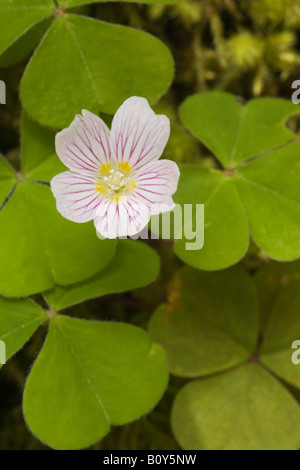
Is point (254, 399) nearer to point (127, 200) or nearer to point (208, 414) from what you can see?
point (208, 414)

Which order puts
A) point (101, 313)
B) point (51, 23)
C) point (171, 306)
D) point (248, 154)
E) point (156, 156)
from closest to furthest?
1. point (156, 156)
2. point (51, 23)
3. point (248, 154)
4. point (171, 306)
5. point (101, 313)

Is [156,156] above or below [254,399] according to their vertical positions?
above

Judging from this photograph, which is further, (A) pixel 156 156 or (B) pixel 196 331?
(B) pixel 196 331

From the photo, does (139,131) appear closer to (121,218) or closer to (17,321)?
(121,218)

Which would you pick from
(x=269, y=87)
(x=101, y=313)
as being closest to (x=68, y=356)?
(x=101, y=313)

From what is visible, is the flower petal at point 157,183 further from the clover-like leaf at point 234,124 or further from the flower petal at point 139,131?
the clover-like leaf at point 234,124
